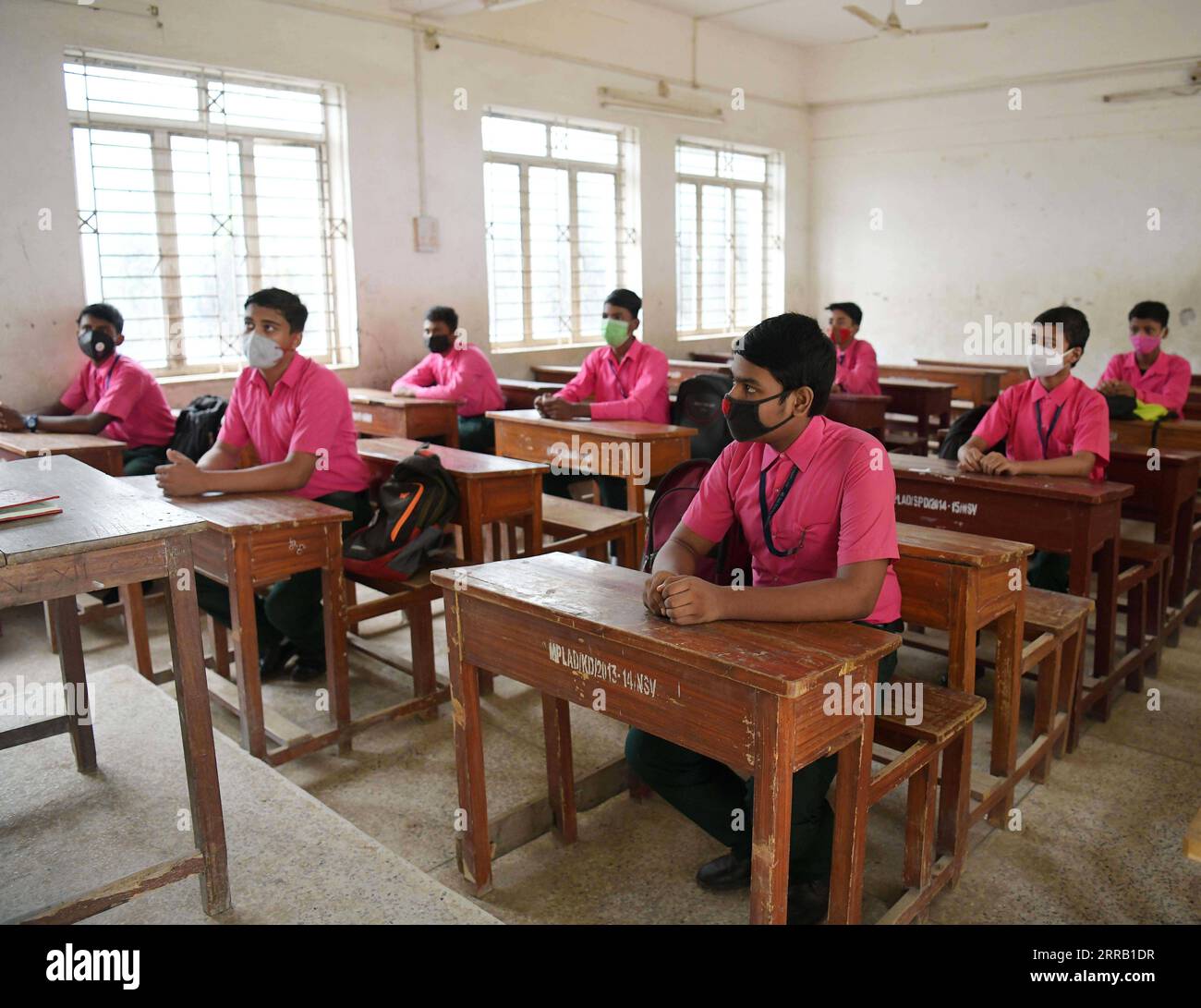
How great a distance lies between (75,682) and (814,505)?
1.81 meters

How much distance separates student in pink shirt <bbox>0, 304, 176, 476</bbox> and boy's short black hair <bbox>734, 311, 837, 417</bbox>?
354 centimetres

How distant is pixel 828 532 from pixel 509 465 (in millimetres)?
1640

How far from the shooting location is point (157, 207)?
5.52 m

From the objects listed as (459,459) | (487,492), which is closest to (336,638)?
(487,492)

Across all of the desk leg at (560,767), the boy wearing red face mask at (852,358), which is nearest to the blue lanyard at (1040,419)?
the desk leg at (560,767)

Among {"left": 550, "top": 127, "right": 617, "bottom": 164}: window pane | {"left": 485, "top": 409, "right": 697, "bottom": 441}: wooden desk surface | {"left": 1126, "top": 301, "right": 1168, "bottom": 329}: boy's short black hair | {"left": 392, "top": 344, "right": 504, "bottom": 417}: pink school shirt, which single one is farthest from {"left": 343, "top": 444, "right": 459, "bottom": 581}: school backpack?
{"left": 550, "top": 127, "right": 617, "bottom": 164}: window pane

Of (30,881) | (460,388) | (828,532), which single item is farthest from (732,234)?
(30,881)

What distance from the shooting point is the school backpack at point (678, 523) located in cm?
212

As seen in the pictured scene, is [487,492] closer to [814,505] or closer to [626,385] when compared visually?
[814,505]

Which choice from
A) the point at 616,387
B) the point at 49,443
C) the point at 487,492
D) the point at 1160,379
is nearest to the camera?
the point at 487,492

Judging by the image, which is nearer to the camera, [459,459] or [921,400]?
[459,459]

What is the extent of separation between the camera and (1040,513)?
9.78ft

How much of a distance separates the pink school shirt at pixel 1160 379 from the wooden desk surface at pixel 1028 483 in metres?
2.41

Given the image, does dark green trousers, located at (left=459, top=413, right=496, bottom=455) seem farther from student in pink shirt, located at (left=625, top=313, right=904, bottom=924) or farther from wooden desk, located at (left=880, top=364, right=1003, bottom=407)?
student in pink shirt, located at (left=625, top=313, right=904, bottom=924)
